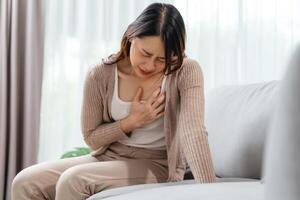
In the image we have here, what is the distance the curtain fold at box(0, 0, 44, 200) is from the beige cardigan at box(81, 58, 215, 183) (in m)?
1.12

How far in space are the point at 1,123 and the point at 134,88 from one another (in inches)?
50.2

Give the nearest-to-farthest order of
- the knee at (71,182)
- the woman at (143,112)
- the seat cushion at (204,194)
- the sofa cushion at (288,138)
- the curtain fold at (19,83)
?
the sofa cushion at (288,138), the seat cushion at (204,194), the knee at (71,182), the woman at (143,112), the curtain fold at (19,83)

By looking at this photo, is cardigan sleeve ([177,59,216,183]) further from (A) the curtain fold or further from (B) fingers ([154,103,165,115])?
(A) the curtain fold

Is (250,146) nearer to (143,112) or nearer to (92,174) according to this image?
(143,112)

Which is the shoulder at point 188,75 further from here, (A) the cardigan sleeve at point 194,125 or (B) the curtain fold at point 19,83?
(B) the curtain fold at point 19,83

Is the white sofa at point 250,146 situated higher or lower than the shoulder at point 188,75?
lower

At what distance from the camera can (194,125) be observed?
4.49 feet

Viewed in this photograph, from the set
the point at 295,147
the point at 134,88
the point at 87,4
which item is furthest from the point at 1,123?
the point at 295,147

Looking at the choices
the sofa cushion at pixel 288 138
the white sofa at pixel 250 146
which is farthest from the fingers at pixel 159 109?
the sofa cushion at pixel 288 138

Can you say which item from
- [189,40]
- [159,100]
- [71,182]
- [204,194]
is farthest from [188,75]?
[189,40]

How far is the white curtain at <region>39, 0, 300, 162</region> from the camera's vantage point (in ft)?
9.12

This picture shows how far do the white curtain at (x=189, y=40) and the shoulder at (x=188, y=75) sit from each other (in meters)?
1.37

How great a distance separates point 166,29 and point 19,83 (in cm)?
144

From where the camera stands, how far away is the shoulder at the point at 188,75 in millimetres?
1455
